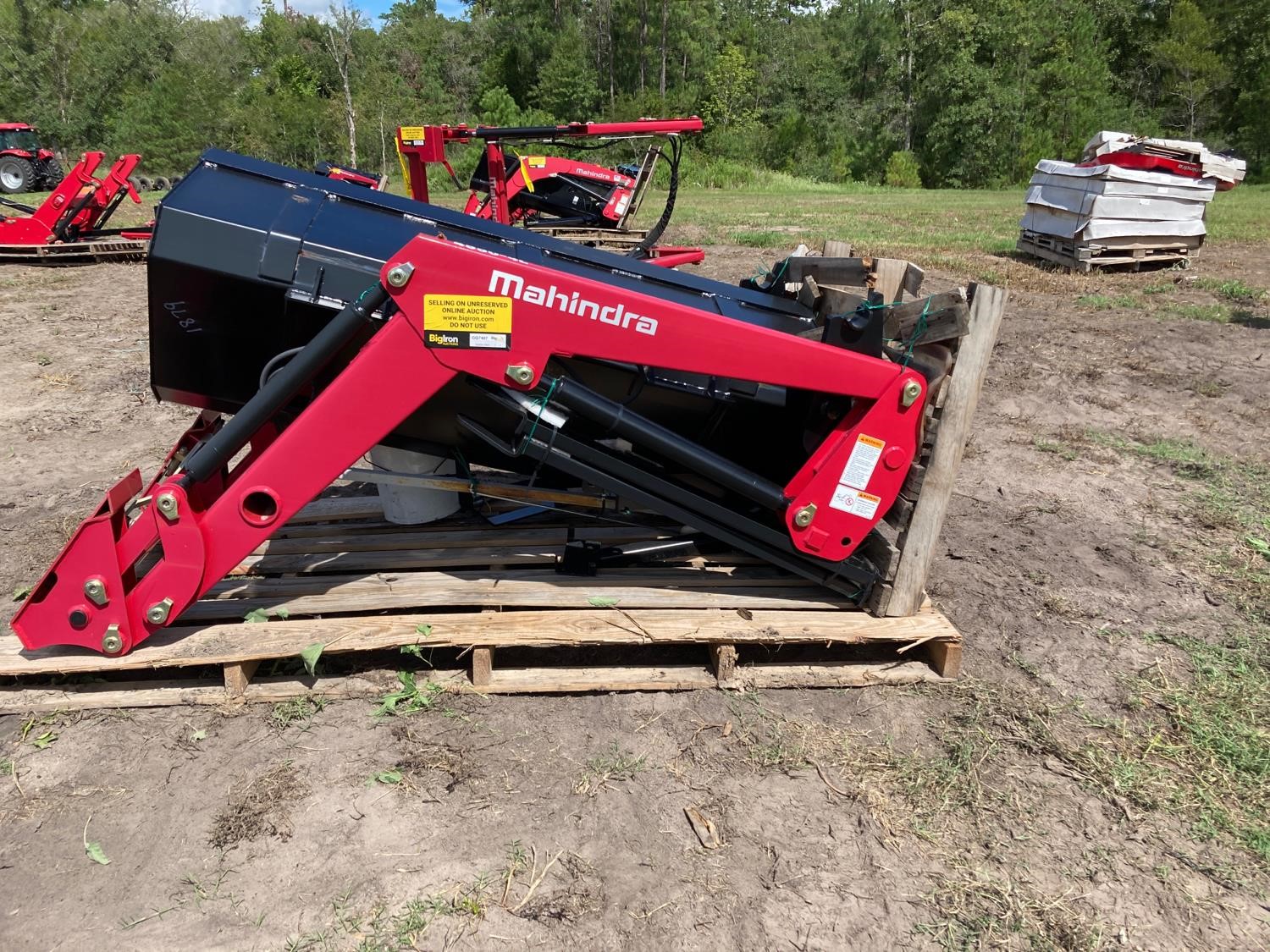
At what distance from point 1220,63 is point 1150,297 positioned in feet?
114

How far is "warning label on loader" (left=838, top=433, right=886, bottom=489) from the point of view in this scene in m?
2.78

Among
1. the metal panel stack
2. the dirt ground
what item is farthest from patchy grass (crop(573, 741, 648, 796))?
the metal panel stack

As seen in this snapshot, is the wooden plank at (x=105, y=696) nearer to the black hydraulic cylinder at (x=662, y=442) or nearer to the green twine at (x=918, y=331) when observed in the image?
the black hydraulic cylinder at (x=662, y=442)

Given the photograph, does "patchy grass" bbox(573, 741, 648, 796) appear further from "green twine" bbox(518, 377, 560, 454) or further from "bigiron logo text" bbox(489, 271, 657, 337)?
"bigiron logo text" bbox(489, 271, 657, 337)

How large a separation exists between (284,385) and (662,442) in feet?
3.82

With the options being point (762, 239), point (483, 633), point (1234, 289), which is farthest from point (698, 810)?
point (762, 239)

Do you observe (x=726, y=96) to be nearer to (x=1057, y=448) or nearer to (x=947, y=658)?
(x=1057, y=448)

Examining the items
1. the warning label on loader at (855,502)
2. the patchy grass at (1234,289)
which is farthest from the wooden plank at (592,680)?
the patchy grass at (1234,289)

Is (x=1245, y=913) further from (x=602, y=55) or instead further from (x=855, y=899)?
(x=602, y=55)

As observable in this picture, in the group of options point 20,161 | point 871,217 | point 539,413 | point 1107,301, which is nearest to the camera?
point 539,413

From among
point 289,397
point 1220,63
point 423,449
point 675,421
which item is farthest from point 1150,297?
point 1220,63

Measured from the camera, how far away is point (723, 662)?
289 centimetres

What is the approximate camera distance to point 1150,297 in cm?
927

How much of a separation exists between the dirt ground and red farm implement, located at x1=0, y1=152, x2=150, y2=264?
32.4ft
